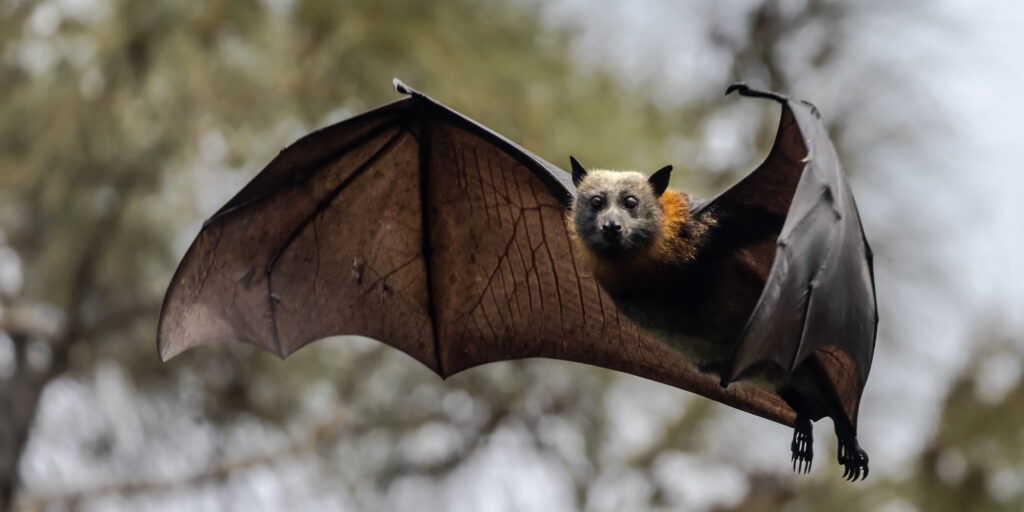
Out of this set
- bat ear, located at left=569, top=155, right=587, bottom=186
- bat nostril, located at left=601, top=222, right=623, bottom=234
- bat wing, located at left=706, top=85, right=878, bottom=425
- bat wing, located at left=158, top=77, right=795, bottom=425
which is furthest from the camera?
bat wing, located at left=158, top=77, right=795, bottom=425

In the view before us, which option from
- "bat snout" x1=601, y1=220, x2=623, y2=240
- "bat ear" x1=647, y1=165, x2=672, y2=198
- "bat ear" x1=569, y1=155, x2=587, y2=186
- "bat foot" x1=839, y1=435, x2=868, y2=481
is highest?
"bat ear" x1=569, y1=155, x2=587, y2=186

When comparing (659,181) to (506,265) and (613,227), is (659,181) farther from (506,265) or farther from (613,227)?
(506,265)

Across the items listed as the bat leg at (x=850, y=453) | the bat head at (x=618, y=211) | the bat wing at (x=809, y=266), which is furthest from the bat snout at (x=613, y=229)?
the bat leg at (x=850, y=453)

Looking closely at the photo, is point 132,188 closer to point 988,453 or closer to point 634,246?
point 634,246

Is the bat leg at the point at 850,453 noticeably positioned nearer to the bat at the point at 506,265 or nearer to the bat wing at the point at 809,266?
the bat at the point at 506,265

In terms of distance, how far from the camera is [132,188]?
24.8 ft

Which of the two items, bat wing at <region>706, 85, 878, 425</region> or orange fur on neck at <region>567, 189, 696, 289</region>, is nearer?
bat wing at <region>706, 85, 878, 425</region>

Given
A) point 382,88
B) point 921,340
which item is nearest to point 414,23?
point 382,88

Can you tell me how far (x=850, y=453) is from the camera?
2.94 m

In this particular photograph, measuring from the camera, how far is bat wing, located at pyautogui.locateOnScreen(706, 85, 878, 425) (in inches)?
91.9

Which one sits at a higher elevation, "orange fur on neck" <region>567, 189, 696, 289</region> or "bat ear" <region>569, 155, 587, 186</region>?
"bat ear" <region>569, 155, 587, 186</region>

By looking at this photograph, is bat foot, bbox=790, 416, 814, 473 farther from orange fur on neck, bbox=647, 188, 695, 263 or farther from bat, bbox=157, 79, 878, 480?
orange fur on neck, bbox=647, 188, 695, 263

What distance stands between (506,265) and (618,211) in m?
0.78

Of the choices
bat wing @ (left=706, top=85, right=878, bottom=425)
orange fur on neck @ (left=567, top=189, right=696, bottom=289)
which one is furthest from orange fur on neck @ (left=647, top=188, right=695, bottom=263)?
bat wing @ (left=706, top=85, right=878, bottom=425)
